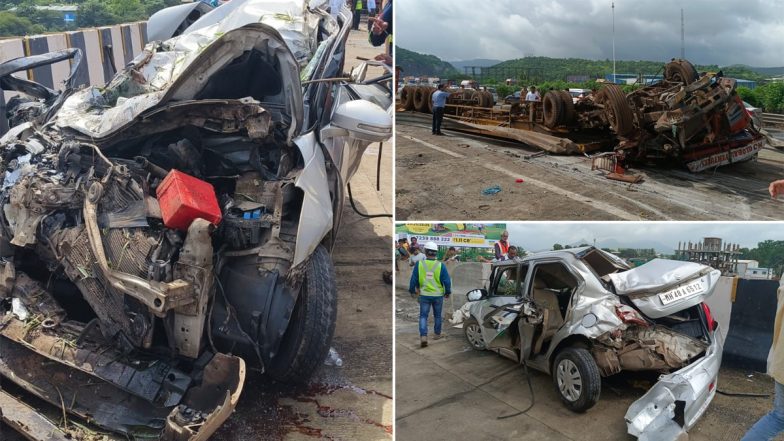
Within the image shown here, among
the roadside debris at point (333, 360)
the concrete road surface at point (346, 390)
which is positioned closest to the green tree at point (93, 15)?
the concrete road surface at point (346, 390)

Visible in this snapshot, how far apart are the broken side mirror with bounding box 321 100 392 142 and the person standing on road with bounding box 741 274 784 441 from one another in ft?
8.14

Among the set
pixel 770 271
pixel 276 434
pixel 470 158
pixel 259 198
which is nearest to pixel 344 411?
pixel 276 434

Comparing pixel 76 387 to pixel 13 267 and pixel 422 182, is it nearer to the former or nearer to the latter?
pixel 13 267

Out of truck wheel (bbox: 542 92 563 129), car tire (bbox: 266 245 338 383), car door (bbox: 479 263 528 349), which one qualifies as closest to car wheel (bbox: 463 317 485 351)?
car door (bbox: 479 263 528 349)

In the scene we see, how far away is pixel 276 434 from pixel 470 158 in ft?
19.0

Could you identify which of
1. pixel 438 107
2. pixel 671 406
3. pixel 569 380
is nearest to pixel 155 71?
pixel 569 380

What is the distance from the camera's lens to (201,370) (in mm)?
3232

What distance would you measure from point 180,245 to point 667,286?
3116 mm

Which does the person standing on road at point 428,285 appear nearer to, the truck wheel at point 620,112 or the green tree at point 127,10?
the truck wheel at point 620,112

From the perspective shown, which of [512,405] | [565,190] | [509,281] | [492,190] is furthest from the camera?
[492,190]

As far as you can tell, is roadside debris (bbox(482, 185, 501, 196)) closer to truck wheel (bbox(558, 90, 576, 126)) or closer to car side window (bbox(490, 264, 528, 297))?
car side window (bbox(490, 264, 528, 297))

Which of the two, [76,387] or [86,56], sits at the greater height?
[86,56]

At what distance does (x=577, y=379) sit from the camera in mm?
3871

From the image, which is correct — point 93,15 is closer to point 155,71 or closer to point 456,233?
point 155,71
